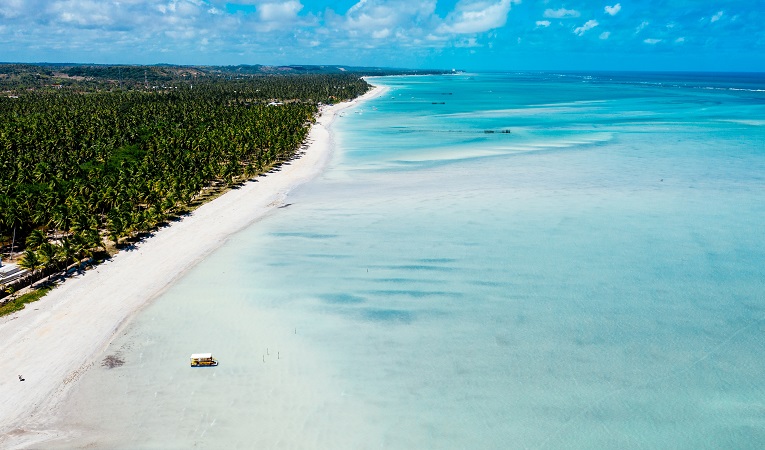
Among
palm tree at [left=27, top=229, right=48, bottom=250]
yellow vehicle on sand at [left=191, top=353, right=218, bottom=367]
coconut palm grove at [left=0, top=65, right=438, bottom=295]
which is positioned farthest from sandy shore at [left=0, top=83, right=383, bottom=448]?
yellow vehicle on sand at [left=191, top=353, right=218, bottom=367]

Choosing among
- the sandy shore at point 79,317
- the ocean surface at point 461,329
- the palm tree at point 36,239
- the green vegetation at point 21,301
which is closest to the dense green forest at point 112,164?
the palm tree at point 36,239

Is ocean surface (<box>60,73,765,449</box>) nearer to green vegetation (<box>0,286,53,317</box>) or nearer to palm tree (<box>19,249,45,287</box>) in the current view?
green vegetation (<box>0,286,53,317</box>)

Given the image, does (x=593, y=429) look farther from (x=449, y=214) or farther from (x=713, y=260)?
(x=449, y=214)

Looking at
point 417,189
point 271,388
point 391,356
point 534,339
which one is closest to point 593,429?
point 534,339

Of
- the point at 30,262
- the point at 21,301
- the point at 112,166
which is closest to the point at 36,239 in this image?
the point at 30,262

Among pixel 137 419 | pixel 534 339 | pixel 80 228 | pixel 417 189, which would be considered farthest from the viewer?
pixel 417 189

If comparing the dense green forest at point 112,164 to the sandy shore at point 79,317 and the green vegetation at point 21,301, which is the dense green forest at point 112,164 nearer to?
the green vegetation at point 21,301

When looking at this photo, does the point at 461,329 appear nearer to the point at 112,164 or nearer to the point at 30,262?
the point at 30,262
